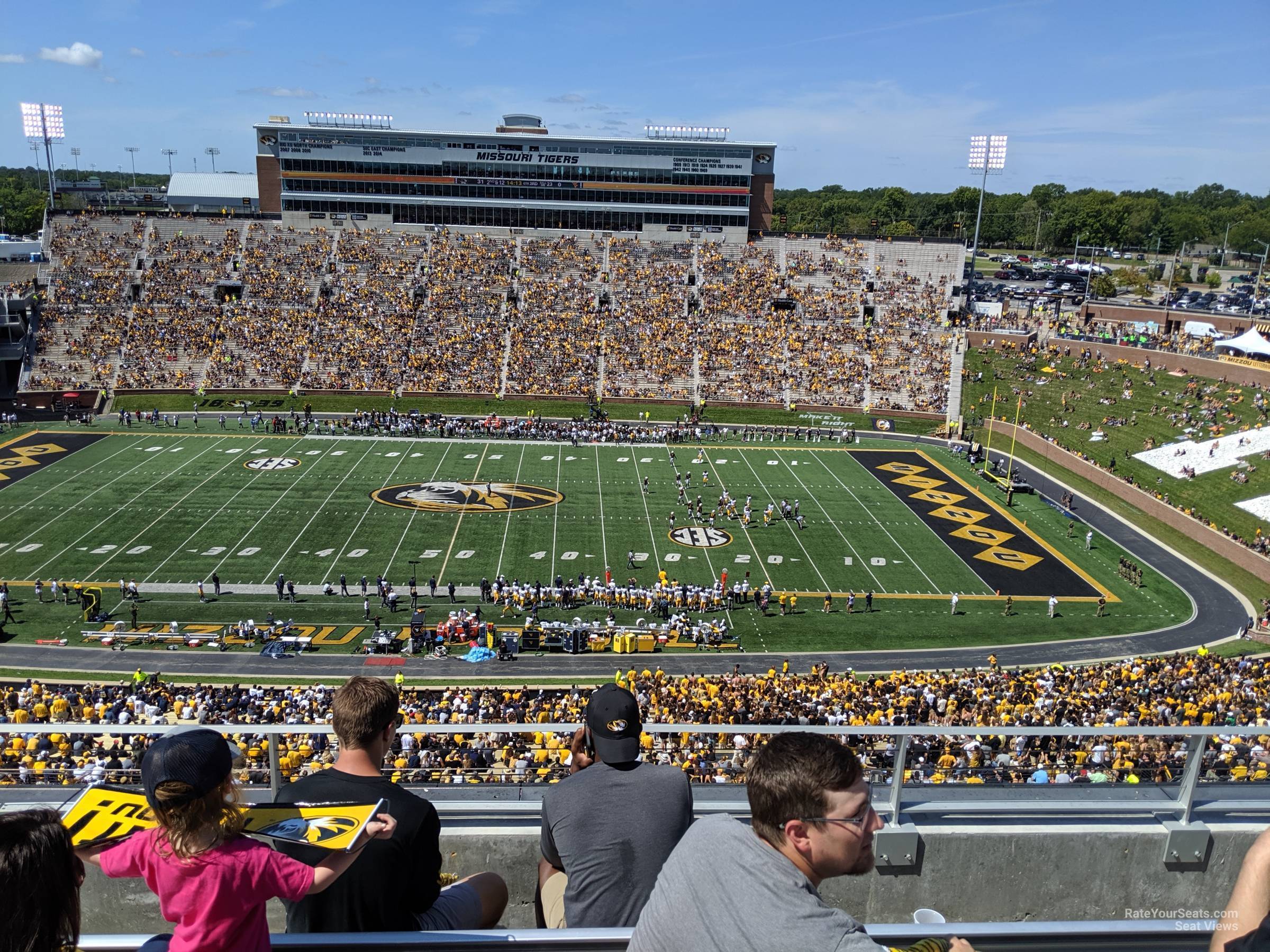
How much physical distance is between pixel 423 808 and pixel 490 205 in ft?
235

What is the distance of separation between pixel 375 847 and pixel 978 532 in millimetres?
37676

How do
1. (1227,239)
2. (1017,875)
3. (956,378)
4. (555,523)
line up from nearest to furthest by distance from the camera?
(1017,875)
(555,523)
(956,378)
(1227,239)

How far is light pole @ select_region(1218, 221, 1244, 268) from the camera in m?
130

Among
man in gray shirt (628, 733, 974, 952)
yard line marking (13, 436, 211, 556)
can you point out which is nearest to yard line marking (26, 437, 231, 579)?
yard line marking (13, 436, 211, 556)

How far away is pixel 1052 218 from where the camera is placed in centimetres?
14438

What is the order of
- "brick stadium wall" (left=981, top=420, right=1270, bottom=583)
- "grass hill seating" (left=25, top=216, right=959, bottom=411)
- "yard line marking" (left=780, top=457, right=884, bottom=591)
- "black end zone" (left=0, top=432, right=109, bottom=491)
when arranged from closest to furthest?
1. "yard line marking" (left=780, top=457, right=884, bottom=591)
2. "brick stadium wall" (left=981, top=420, right=1270, bottom=583)
3. "black end zone" (left=0, top=432, right=109, bottom=491)
4. "grass hill seating" (left=25, top=216, right=959, bottom=411)

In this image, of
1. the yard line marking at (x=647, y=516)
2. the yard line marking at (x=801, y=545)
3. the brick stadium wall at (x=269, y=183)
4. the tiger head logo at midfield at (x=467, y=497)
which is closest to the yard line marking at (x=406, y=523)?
the tiger head logo at midfield at (x=467, y=497)

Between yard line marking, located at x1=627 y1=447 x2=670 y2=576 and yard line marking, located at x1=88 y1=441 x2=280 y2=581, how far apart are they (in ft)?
55.7

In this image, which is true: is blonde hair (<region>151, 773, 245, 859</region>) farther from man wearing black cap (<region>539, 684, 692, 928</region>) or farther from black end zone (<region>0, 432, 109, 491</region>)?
black end zone (<region>0, 432, 109, 491</region>)

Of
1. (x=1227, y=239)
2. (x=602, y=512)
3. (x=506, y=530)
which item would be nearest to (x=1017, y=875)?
(x=506, y=530)

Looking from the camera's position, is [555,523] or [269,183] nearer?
[555,523]

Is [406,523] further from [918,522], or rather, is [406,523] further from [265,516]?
[918,522]

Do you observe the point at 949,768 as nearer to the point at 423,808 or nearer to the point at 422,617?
the point at 423,808

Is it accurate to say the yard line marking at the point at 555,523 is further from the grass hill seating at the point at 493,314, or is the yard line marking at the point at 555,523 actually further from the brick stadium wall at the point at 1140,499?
the brick stadium wall at the point at 1140,499
